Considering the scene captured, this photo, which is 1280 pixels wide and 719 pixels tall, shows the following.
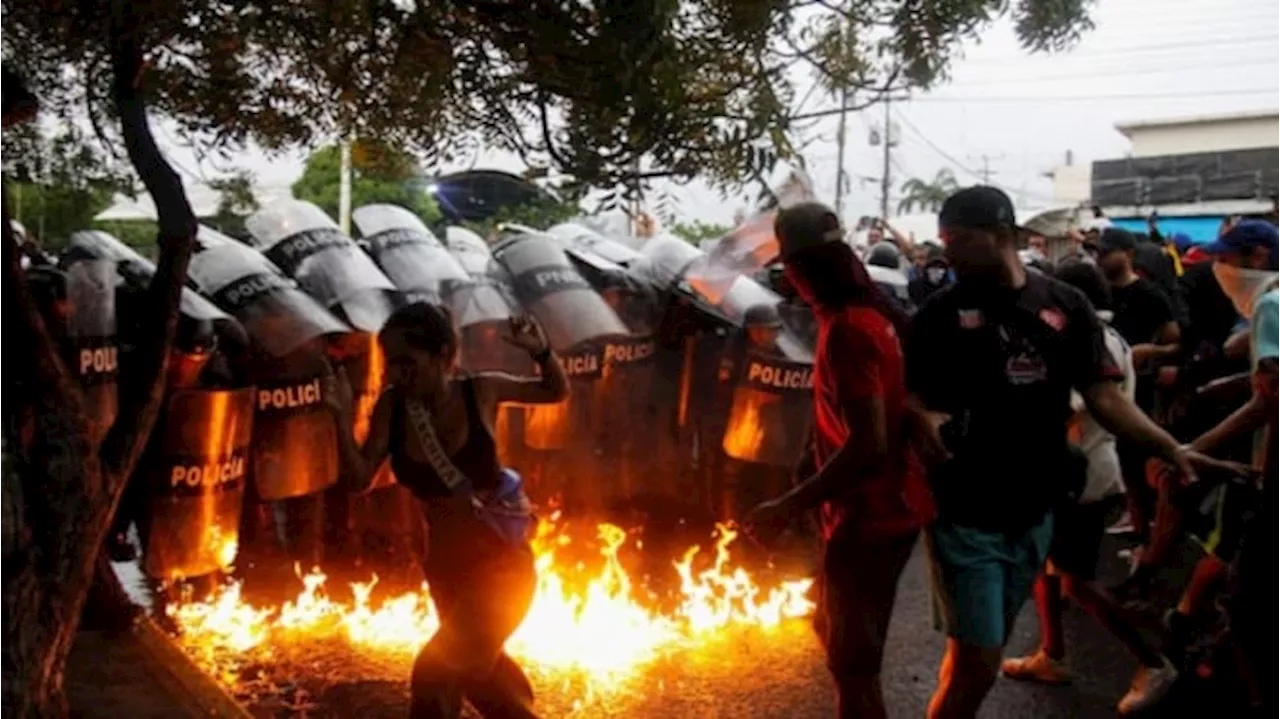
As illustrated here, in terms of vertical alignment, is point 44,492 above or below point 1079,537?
above

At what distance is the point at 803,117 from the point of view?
3.77 meters

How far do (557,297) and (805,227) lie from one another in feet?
9.88

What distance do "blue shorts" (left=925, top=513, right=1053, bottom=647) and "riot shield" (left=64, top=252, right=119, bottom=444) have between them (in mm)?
3004

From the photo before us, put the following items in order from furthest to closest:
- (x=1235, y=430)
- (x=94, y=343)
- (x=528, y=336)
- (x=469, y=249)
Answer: (x=469, y=249) → (x=94, y=343) → (x=528, y=336) → (x=1235, y=430)

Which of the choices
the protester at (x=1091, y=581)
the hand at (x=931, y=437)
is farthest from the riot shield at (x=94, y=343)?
the protester at (x=1091, y=581)

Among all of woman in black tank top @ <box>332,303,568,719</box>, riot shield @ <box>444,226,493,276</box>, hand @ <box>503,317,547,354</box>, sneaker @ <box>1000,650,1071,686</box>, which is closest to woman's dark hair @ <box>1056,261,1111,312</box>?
sneaker @ <box>1000,650,1071,686</box>

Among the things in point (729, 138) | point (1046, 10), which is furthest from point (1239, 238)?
point (729, 138)

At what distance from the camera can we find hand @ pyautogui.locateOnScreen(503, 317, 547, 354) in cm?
421

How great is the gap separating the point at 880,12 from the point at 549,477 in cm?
396

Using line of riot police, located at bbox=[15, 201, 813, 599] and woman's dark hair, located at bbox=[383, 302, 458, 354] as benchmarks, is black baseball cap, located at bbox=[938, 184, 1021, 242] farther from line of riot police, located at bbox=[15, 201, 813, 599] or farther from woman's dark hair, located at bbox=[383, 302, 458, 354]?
line of riot police, located at bbox=[15, 201, 813, 599]

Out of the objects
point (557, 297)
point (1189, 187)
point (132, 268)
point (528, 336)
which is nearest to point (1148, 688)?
point (528, 336)

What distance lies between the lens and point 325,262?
6.33 meters

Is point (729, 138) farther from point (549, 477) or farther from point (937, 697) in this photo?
point (549, 477)

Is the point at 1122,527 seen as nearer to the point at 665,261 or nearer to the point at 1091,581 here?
the point at 665,261
